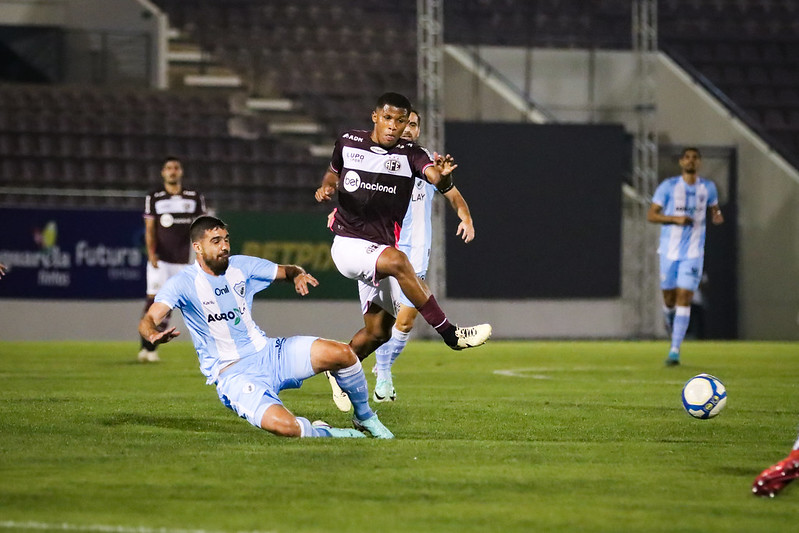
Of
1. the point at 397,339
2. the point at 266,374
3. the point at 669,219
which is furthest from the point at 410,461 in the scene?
the point at 669,219

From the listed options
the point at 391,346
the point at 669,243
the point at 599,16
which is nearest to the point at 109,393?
the point at 391,346

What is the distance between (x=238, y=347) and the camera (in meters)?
7.39

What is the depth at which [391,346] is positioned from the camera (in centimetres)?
1033

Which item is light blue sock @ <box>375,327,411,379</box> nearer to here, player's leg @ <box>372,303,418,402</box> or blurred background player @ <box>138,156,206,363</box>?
player's leg @ <box>372,303,418,402</box>

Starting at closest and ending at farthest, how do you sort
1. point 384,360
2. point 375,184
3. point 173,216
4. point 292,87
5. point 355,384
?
point 355,384, point 375,184, point 384,360, point 173,216, point 292,87

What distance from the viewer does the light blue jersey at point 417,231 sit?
10570 mm

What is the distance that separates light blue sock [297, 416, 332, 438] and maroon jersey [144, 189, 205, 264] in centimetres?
786

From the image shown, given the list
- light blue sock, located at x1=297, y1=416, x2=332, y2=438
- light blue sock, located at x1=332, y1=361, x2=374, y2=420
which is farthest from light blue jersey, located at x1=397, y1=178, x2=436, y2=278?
light blue sock, located at x1=297, y1=416, x2=332, y2=438

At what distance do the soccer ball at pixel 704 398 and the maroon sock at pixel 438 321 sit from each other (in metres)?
1.53

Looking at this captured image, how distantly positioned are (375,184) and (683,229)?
708cm

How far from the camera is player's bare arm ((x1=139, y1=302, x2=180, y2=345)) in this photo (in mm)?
6594

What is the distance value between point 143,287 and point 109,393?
9058 millimetres

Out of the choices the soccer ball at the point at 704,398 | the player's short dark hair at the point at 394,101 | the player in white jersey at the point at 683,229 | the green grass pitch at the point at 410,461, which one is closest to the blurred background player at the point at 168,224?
the green grass pitch at the point at 410,461

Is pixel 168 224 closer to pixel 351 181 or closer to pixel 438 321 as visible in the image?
pixel 351 181
